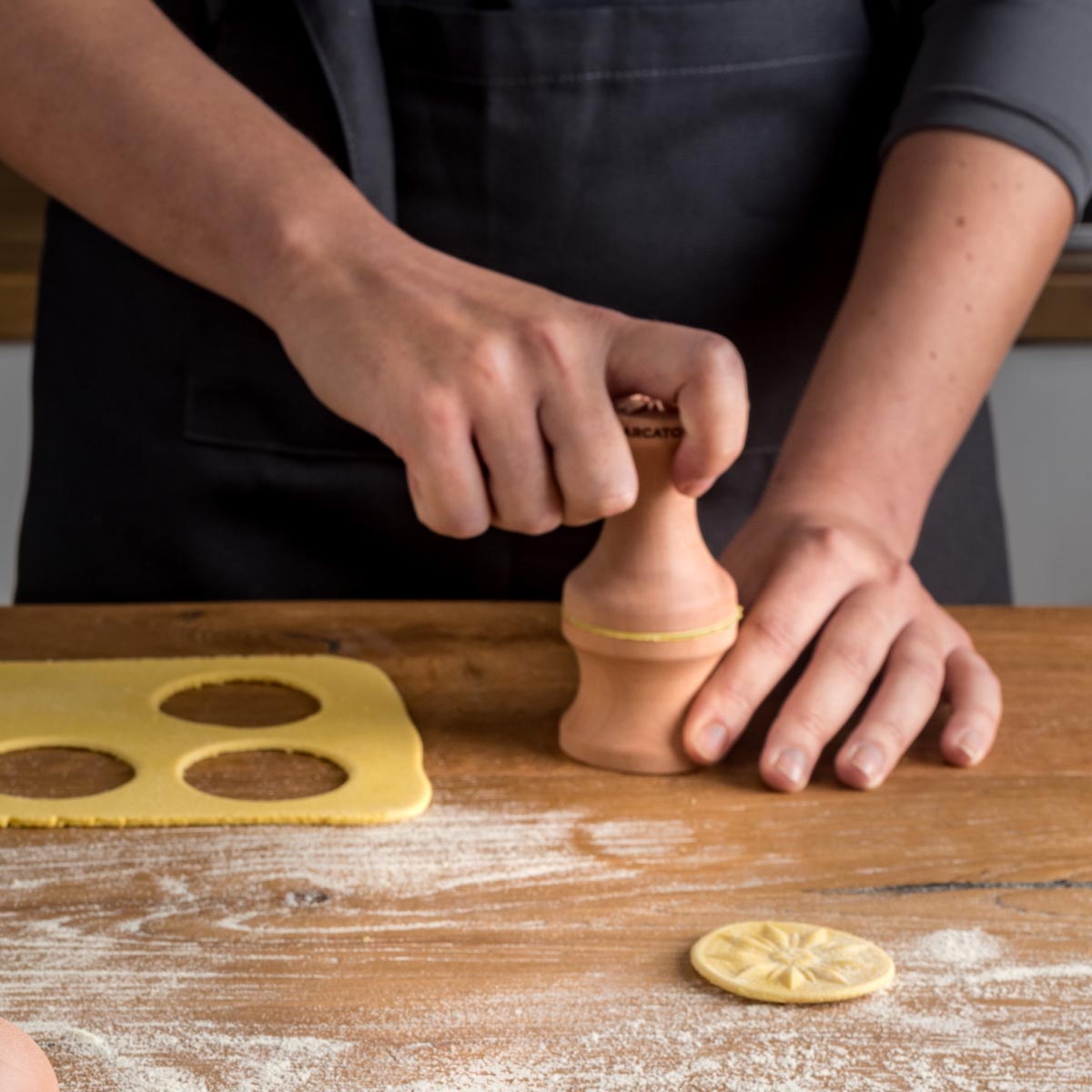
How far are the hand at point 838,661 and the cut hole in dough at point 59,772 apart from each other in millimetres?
303

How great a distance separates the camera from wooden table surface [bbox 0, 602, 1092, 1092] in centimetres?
52

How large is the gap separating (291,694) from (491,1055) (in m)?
0.39

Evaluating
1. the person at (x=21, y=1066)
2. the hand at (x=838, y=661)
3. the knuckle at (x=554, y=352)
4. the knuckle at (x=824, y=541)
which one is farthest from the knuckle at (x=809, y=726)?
the person at (x=21, y=1066)

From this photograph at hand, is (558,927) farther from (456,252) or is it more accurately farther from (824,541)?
(456,252)

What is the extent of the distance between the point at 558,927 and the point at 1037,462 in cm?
175

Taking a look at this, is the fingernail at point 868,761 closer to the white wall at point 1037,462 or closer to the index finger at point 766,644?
the index finger at point 766,644

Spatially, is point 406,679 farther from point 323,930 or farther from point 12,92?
point 12,92

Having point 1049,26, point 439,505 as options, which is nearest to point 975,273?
point 1049,26

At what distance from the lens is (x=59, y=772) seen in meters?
0.77

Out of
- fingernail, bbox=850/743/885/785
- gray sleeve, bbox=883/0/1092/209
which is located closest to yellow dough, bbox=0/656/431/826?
fingernail, bbox=850/743/885/785

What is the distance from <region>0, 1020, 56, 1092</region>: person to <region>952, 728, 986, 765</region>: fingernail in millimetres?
496

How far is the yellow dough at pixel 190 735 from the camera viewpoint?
71 cm

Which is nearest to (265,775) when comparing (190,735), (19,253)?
(190,735)

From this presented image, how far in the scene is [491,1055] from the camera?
0.52m
